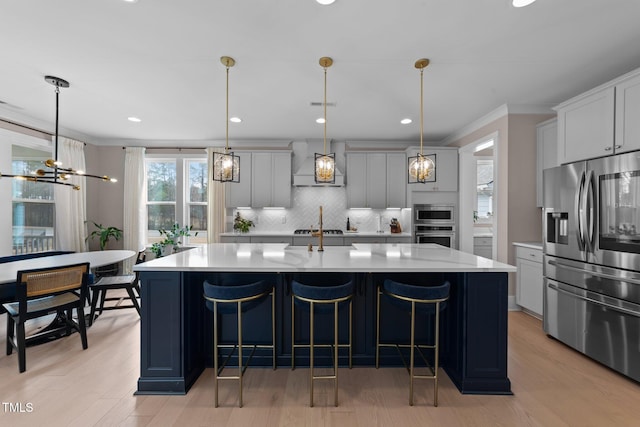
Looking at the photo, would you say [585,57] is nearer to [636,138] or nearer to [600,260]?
[636,138]

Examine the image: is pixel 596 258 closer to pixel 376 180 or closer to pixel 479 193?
pixel 376 180

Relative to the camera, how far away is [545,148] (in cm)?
353

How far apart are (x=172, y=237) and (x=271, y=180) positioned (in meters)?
2.17

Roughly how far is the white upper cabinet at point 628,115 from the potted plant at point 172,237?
230 inches

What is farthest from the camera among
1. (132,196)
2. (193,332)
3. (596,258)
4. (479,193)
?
(479,193)

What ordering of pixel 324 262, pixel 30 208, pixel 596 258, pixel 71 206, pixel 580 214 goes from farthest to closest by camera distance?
pixel 71 206
pixel 30 208
pixel 580 214
pixel 596 258
pixel 324 262

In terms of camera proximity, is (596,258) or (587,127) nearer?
(596,258)

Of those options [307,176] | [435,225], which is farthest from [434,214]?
[307,176]

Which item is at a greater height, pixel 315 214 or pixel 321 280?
pixel 315 214

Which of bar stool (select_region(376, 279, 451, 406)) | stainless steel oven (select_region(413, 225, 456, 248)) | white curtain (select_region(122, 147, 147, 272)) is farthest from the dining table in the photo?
stainless steel oven (select_region(413, 225, 456, 248))

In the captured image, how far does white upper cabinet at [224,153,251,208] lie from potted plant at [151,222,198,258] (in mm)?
1063

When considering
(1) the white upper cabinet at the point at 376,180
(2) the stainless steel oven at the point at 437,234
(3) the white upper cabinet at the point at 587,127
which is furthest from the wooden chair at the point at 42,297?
(3) the white upper cabinet at the point at 587,127

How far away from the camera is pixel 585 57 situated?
252cm

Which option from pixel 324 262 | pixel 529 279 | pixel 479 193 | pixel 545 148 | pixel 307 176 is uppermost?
pixel 545 148
